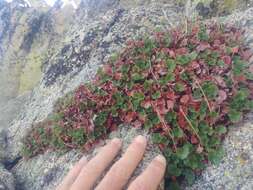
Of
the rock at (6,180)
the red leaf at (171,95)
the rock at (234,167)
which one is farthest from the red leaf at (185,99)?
the rock at (6,180)

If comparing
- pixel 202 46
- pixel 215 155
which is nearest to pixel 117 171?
pixel 215 155

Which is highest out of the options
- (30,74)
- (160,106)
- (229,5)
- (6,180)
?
(160,106)

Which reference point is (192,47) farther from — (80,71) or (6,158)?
(6,158)

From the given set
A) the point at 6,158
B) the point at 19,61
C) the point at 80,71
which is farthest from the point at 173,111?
the point at 19,61

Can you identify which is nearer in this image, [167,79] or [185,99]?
[185,99]

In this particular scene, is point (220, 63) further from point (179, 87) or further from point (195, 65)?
point (179, 87)

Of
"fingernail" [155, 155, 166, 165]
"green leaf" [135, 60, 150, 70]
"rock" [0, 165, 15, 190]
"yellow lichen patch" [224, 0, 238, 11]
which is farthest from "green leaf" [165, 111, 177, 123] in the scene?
"yellow lichen patch" [224, 0, 238, 11]

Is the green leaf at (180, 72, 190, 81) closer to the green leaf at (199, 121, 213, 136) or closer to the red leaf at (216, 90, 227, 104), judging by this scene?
the red leaf at (216, 90, 227, 104)

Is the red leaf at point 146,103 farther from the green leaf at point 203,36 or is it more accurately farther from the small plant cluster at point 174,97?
the green leaf at point 203,36
